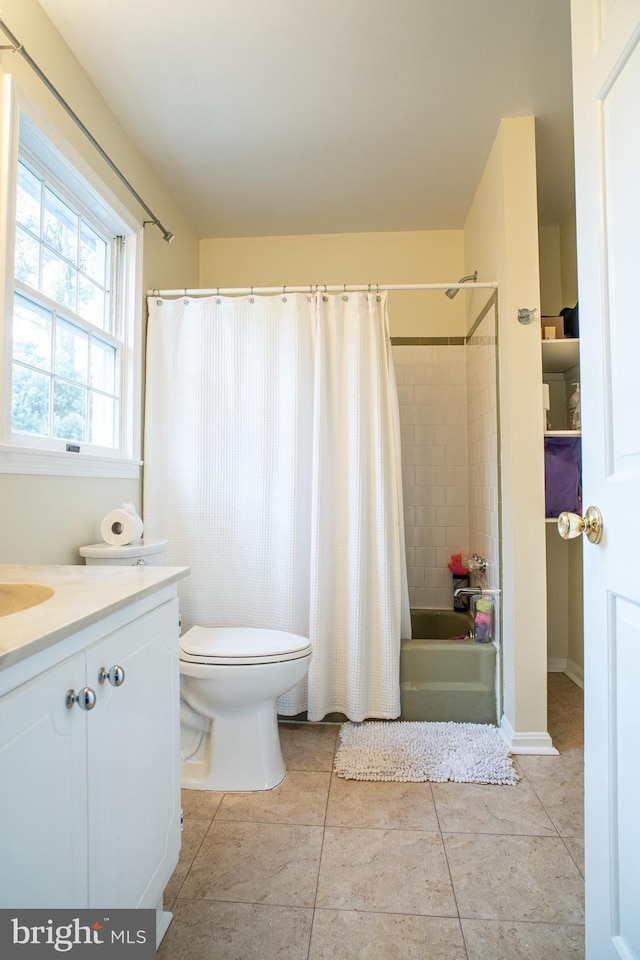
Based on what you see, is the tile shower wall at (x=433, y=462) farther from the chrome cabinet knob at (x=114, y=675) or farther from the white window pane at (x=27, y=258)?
the chrome cabinet knob at (x=114, y=675)

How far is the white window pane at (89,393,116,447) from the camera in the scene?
2043 mm

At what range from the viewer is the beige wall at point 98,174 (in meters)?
1.47

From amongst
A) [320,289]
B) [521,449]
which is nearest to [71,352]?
[320,289]

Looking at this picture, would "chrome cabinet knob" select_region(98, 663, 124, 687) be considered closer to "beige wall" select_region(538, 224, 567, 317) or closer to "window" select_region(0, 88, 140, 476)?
"window" select_region(0, 88, 140, 476)

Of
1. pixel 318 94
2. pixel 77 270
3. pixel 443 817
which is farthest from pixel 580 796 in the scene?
pixel 318 94

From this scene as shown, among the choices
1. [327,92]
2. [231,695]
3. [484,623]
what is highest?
[327,92]

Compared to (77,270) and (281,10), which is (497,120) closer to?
(281,10)

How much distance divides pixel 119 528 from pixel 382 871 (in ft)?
4.38

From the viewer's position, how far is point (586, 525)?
35.0 inches

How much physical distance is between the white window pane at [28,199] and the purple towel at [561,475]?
2121mm

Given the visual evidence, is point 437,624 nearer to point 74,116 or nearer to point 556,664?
point 556,664

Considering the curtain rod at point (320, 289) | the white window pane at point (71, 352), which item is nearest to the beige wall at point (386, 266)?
the curtain rod at point (320, 289)

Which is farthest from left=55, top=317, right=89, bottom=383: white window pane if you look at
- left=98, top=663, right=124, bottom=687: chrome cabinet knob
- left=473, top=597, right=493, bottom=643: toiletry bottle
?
left=473, top=597, right=493, bottom=643: toiletry bottle

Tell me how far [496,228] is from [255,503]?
1612 mm
